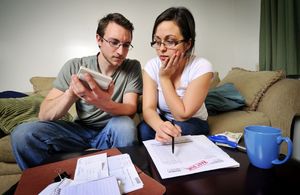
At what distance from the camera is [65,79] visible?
1.05m

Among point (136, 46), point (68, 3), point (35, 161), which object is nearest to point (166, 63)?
point (35, 161)

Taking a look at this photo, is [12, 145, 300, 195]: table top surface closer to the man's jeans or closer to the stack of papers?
the stack of papers

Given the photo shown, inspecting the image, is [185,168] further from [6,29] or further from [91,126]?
[6,29]

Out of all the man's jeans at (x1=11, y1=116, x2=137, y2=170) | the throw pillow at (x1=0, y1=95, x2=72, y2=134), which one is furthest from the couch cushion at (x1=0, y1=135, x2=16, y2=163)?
the man's jeans at (x1=11, y1=116, x2=137, y2=170)

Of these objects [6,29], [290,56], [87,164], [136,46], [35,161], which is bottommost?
[35,161]

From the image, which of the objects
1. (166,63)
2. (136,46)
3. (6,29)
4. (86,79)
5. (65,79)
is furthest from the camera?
(136,46)

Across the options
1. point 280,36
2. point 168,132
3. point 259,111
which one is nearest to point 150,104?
point 168,132

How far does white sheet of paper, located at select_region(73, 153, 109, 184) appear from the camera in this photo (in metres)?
0.51

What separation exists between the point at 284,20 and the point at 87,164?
194 cm

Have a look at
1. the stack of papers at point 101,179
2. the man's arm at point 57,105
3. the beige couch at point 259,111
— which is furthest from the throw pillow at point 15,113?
the stack of papers at point 101,179

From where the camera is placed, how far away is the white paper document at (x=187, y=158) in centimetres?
53

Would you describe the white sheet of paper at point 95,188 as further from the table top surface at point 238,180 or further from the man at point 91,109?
the man at point 91,109

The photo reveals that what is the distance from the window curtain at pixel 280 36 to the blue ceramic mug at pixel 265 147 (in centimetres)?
148

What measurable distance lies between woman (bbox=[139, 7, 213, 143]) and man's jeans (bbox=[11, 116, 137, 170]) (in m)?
0.13
